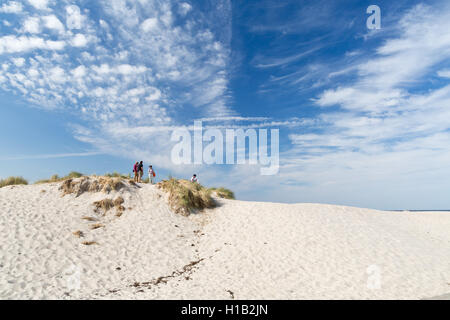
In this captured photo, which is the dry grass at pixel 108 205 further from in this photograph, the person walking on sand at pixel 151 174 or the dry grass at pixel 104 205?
the person walking on sand at pixel 151 174

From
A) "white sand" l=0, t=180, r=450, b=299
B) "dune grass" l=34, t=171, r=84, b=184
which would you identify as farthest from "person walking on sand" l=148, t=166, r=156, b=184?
"dune grass" l=34, t=171, r=84, b=184

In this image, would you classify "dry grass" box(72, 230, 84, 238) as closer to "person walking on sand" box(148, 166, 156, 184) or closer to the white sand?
the white sand

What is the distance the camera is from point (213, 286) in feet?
28.8

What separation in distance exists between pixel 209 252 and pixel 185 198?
499 cm

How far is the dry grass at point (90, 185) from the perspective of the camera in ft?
51.4

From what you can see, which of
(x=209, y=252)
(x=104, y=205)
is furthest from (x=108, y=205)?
(x=209, y=252)

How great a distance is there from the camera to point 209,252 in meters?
12.0

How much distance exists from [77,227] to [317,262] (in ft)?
38.8

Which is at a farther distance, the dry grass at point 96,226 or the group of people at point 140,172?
the group of people at point 140,172

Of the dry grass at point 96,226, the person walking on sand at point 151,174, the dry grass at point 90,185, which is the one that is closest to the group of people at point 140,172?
the person walking on sand at point 151,174

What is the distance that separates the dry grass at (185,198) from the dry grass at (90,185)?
2999mm
